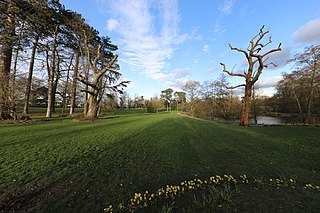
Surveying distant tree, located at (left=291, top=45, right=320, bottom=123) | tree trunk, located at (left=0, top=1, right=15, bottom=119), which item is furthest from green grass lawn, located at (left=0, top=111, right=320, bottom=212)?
distant tree, located at (left=291, top=45, right=320, bottom=123)

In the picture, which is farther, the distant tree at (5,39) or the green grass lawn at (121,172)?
the distant tree at (5,39)

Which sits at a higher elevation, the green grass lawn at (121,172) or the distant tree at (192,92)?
the distant tree at (192,92)

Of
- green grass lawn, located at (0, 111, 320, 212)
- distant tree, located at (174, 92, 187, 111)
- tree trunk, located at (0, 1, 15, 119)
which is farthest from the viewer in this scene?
distant tree, located at (174, 92, 187, 111)

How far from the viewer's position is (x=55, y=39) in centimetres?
→ 1678

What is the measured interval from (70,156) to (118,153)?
1542 mm

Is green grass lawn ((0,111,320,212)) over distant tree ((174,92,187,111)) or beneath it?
beneath

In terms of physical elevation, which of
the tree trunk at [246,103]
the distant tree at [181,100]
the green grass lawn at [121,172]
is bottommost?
the green grass lawn at [121,172]

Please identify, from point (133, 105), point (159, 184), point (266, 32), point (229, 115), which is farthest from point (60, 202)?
point (133, 105)

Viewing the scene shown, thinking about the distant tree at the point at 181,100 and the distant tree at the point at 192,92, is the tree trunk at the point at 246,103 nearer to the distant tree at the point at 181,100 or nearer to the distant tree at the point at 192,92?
the distant tree at the point at 192,92

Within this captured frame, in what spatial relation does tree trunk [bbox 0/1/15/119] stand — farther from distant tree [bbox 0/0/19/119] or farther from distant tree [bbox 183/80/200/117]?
distant tree [bbox 183/80/200/117]

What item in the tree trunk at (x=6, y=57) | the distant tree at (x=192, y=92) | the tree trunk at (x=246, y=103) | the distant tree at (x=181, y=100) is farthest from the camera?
the distant tree at (x=181, y=100)

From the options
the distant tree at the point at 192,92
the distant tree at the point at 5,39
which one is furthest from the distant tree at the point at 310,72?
the distant tree at the point at 5,39

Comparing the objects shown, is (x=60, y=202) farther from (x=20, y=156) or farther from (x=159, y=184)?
(x=20, y=156)

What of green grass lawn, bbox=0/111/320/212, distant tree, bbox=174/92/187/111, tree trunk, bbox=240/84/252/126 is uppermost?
distant tree, bbox=174/92/187/111
